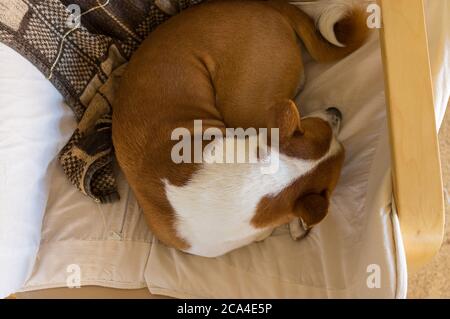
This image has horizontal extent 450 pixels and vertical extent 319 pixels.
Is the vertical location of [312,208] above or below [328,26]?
below

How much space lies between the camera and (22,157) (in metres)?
1.24

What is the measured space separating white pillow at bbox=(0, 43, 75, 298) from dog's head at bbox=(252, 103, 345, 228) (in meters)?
0.62

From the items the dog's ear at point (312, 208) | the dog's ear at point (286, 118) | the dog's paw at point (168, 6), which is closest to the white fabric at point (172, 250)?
the dog's ear at point (312, 208)

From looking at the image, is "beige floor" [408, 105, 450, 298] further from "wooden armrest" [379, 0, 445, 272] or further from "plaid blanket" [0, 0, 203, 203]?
"plaid blanket" [0, 0, 203, 203]

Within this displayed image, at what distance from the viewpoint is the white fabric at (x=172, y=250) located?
3.70ft

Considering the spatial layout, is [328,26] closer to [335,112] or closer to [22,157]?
[335,112]

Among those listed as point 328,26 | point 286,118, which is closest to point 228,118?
point 286,118

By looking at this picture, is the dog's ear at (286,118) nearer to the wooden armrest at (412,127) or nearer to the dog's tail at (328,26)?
the wooden armrest at (412,127)

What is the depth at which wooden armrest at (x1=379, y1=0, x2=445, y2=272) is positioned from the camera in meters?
0.93

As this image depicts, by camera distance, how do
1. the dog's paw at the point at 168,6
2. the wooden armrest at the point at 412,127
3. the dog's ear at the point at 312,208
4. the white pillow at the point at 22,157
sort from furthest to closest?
the dog's paw at the point at 168,6 → the white pillow at the point at 22,157 → the dog's ear at the point at 312,208 → the wooden armrest at the point at 412,127

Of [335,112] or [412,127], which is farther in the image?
[335,112]

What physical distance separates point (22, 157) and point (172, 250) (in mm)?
481

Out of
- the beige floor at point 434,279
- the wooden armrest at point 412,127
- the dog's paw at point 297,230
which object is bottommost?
the beige floor at point 434,279
